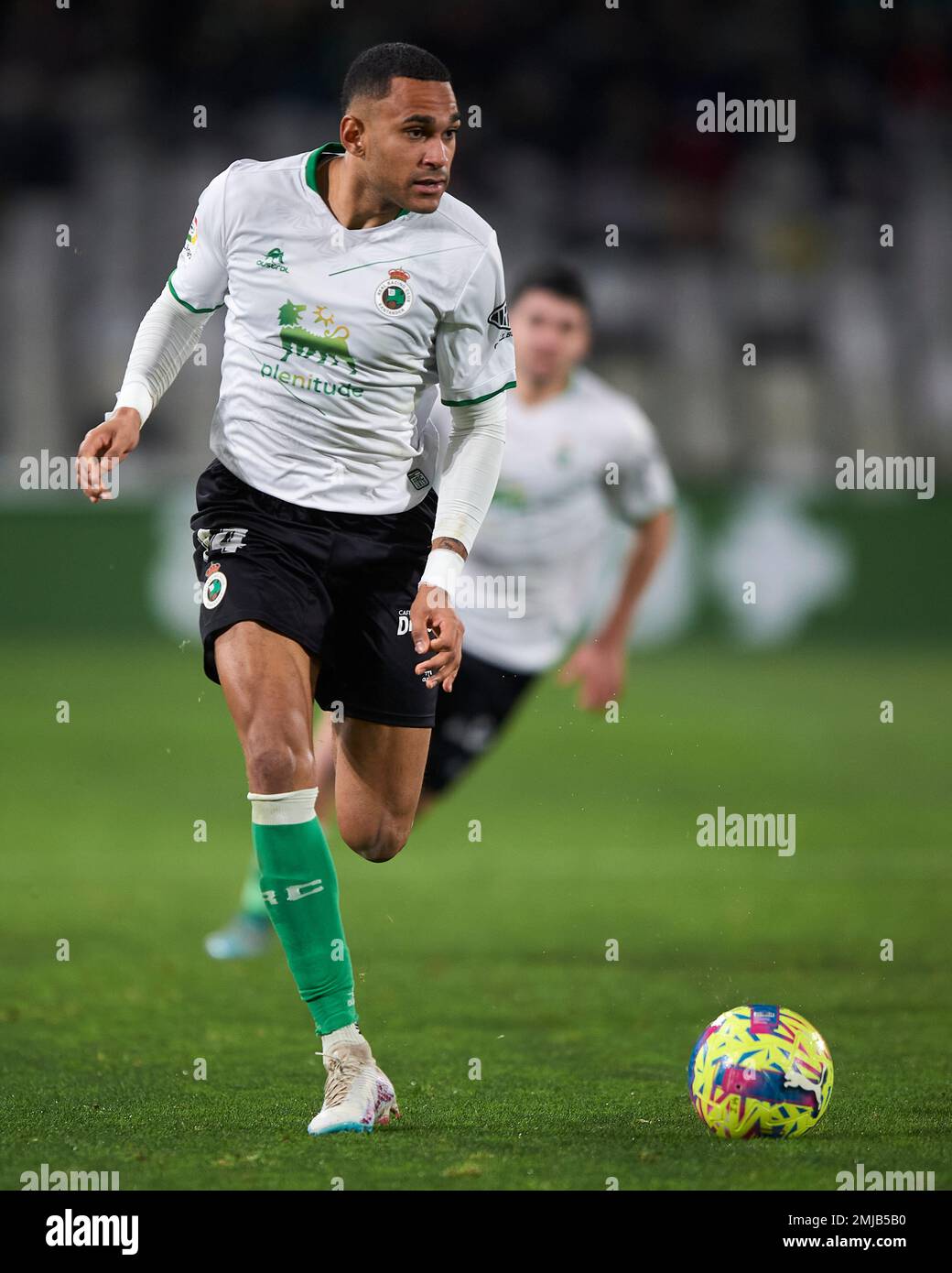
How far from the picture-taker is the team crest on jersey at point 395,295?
15.3 feet

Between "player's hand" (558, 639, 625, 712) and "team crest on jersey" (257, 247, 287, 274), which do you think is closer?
"team crest on jersey" (257, 247, 287, 274)

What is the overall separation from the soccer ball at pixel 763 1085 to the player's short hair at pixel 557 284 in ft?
13.3

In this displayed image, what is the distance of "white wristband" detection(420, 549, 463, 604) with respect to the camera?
15.0ft

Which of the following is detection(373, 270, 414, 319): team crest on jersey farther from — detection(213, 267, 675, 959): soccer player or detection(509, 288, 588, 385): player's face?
detection(509, 288, 588, 385): player's face

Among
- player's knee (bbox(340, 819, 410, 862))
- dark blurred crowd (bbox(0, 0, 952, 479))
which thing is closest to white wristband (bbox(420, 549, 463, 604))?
player's knee (bbox(340, 819, 410, 862))

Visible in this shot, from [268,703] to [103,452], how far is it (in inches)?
28.8

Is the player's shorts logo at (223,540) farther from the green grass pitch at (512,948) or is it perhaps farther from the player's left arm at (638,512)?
the player's left arm at (638,512)

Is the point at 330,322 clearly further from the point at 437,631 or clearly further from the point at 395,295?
the point at 437,631

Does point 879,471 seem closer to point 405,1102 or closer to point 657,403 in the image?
point 657,403

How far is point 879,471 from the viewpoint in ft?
66.5

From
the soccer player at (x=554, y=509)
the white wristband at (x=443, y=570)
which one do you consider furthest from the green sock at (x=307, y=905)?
the soccer player at (x=554, y=509)

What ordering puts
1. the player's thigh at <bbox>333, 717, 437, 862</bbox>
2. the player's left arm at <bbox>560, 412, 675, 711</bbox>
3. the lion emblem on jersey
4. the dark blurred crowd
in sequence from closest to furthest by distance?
the lion emblem on jersey < the player's thigh at <bbox>333, 717, 437, 862</bbox> < the player's left arm at <bbox>560, 412, 675, 711</bbox> < the dark blurred crowd

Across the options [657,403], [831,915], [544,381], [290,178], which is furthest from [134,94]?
[290,178]

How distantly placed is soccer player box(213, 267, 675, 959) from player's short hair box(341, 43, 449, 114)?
3.21 m
